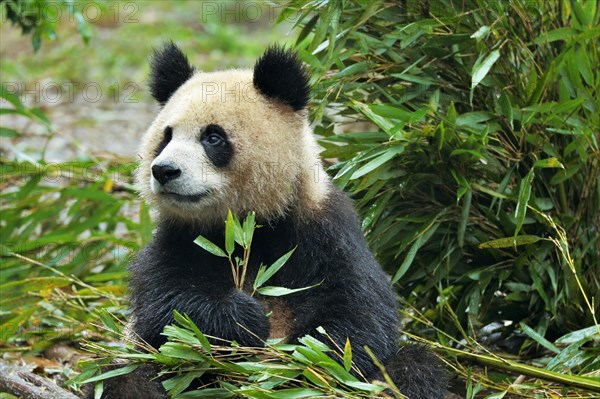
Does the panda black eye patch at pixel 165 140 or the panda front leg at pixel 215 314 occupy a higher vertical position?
the panda black eye patch at pixel 165 140

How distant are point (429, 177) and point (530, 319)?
2.93ft

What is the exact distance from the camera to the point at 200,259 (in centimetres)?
397

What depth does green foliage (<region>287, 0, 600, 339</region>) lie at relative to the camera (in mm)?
4379

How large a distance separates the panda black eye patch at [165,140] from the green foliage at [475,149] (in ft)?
2.75

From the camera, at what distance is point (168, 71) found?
174 inches

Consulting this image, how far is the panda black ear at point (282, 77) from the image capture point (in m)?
4.10

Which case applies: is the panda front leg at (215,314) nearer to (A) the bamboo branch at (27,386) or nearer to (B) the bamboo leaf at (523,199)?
(A) the bamboo branch at (27,386)

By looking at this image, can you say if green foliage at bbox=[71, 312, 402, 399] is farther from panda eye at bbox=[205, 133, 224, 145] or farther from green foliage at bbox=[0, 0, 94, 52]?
green foliage at bbox=[0, 0, 94, 52]

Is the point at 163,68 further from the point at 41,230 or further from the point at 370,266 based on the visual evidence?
the point at 41,230

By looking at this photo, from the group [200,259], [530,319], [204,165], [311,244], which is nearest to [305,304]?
[311,244]

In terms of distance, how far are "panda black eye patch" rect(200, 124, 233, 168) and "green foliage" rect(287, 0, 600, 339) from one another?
67cm

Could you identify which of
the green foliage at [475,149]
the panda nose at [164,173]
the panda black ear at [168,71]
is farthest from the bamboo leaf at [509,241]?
the panda black ear at [168,71]

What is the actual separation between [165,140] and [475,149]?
1475 mm

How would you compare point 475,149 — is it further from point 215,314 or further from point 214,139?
point 215,314
